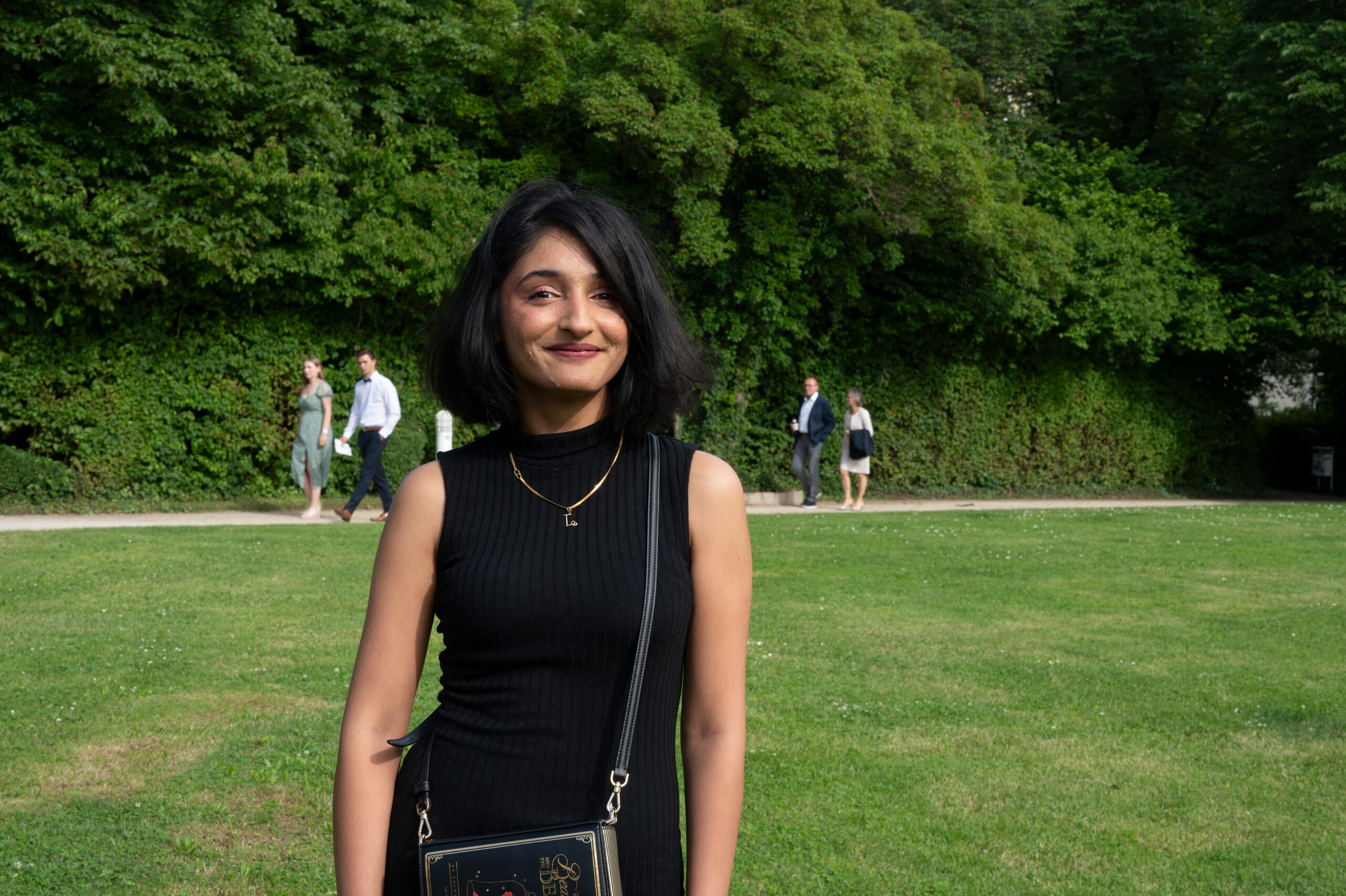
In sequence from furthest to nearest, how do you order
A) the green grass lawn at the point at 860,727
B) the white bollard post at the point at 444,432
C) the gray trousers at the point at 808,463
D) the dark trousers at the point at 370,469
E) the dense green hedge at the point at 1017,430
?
the dense green hedge at the point at 1017,430
the gray trousers at the point at 808,463
the white bollard post at the point at 444,432
the dark trousers at the point at 370,469
the green grass lawn at the point at 860,727

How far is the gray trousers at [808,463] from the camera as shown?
20281mm

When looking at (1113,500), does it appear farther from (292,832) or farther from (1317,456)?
(292,832)

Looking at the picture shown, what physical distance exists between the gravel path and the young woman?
12.5 m

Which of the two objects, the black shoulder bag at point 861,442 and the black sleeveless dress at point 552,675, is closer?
the black sleeveless dress at point 552,675

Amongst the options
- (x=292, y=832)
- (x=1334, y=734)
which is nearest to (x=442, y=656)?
(x=292, y=832)

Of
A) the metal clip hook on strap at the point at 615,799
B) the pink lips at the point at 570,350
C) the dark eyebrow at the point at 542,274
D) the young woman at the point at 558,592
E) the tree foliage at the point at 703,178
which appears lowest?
the metal clip hook on strap at the point at 615,799

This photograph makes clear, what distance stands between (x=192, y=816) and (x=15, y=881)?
2.25ft

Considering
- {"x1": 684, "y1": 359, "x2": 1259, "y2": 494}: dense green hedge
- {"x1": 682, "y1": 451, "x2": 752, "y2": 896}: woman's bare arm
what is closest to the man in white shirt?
{"x1": 684, "y1": 359, "x2": 1259, "y2": 494}: dense green hedge

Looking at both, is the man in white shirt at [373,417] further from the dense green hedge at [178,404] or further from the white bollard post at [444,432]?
the dense green hedge at [178,404]

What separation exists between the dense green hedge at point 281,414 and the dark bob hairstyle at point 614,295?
54.0 feet

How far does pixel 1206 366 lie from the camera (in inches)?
1125

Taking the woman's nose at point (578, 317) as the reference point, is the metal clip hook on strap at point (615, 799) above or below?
below

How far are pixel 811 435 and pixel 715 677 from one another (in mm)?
18338

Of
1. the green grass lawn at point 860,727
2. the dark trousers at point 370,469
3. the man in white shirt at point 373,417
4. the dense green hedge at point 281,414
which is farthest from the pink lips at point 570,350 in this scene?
the dense green hedge at point 281,414
